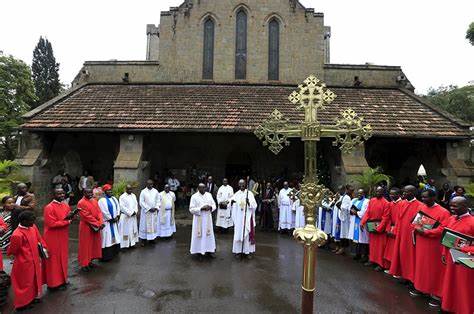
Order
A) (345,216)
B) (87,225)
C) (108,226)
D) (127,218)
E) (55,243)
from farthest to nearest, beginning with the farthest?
(127,218), (345,216), (108,226), (87,225), (55,243)

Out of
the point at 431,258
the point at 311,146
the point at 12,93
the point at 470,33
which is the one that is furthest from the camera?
the point at 12,93

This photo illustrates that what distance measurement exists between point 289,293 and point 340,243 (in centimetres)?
378

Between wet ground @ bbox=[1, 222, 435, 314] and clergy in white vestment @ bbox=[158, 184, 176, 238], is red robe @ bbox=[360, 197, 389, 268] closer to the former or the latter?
wet ground @ bbox=[1, 222, 435, 314]

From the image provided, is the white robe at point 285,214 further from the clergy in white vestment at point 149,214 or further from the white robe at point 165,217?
the clergy in white vestment at point 149,214

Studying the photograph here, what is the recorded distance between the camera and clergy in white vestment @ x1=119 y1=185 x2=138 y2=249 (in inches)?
360

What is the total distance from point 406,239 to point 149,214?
6993 millimetres

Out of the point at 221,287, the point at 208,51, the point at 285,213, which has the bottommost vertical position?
the point at 221,287

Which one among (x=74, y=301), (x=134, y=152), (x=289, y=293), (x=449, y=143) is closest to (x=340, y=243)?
(x=289, y=293)

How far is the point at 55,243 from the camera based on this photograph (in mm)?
6164

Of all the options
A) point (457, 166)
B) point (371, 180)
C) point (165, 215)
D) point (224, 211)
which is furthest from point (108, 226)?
point (457, 166)

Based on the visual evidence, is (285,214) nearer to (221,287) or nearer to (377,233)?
(377,233)

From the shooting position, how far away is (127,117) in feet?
45.6

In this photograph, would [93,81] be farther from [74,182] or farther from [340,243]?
[340,243]

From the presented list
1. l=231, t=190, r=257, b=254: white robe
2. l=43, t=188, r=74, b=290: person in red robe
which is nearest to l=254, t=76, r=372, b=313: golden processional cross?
Answer: l=43, t=188, r=74, b=290: person in red robe
